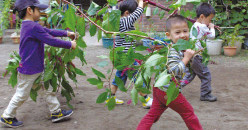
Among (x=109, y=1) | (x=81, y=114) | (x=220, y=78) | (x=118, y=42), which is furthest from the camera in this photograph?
(x=220, y=78)

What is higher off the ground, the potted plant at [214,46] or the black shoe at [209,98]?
the potted plant at [214,46]

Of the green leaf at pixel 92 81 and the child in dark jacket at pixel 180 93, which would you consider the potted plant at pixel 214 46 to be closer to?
the child in dark jacket at pixel 180 93

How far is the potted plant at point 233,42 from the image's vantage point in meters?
6.88

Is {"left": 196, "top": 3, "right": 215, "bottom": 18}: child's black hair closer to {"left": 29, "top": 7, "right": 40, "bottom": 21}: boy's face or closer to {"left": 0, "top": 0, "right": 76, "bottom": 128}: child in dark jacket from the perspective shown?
{"left": 0, "top": 0, "right": 76, "bottom": 128}: child in dark jacket

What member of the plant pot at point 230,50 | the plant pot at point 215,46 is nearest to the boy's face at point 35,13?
the plant pot at point 215,46

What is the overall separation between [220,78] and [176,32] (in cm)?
299

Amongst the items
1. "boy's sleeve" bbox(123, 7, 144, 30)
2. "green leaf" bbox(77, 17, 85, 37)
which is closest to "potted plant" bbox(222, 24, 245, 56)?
"boy's sleeve" bbox(123, 7, 144, 30)

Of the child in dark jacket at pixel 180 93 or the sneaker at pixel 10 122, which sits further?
the sneaker at pixel 10 122

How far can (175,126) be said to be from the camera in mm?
2750

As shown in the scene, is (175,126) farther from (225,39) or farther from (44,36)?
(225,39)

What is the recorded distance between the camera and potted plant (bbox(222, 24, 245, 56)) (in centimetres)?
688

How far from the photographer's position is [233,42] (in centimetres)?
686

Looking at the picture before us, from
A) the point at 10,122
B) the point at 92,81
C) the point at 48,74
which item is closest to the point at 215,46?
the point at 48,74

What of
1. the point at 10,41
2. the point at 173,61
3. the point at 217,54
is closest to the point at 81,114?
the point at 173,61
